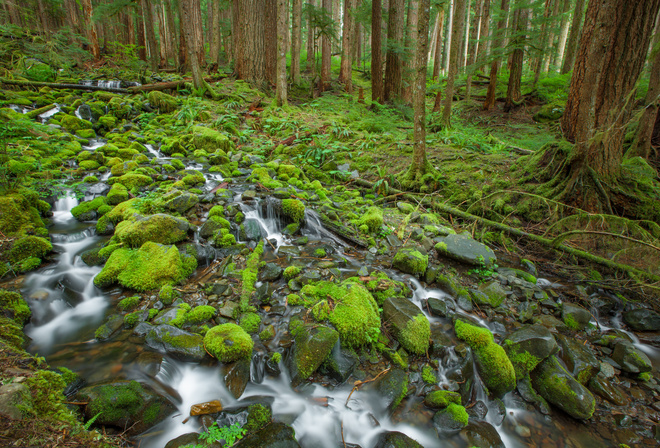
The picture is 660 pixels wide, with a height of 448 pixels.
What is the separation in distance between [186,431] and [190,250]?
2.79 meters

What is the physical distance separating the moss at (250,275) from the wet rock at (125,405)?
4.59ft

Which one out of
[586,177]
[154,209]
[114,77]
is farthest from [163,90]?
[586,177]

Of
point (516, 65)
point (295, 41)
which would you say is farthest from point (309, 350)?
point (295, 41)

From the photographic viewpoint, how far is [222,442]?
2.55 meters

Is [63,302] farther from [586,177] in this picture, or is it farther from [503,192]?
[586,177]

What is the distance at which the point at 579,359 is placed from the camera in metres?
3.75

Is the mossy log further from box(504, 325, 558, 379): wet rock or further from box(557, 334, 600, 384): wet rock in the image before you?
box(504, 325, 558, 379): wet rock

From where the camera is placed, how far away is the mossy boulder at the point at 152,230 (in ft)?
15.4

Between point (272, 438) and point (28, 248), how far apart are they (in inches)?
188

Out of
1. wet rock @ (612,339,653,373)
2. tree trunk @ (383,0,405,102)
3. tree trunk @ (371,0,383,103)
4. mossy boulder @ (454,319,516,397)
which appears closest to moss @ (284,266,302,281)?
mossy boulder @ (454,319,516,397)

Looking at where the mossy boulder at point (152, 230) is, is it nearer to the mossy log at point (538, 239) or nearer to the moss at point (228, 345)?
the moss at point (228, 345)

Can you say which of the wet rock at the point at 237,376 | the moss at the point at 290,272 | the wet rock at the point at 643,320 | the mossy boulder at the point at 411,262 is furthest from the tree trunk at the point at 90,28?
the wet rock at the point at 643,320

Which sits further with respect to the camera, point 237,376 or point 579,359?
point 579,359

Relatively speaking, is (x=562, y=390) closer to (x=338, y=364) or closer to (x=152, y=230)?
(x=338, y=364)
